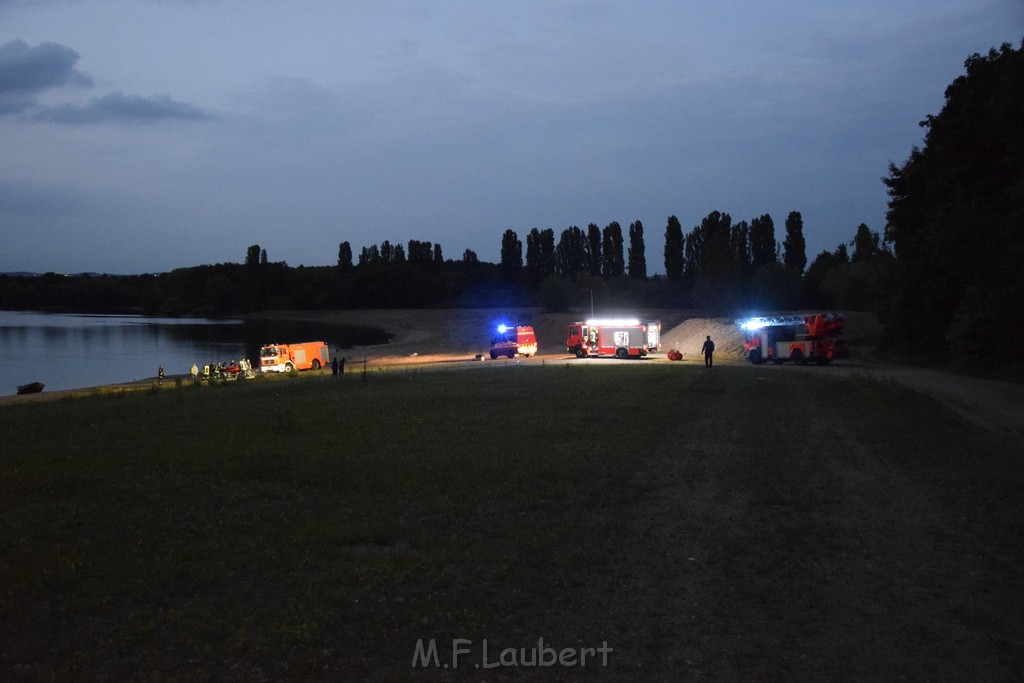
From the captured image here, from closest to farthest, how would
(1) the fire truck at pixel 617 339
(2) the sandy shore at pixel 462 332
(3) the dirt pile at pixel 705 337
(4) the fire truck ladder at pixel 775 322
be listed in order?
(4) the fire truck ladder at pixel 775 322 < (3) the dirt pile at pixel 705 337 < (2) the sandy shore at pixel 462 332 < (1) the fire truck at pixel 617 339

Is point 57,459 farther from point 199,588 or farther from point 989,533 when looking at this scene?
point 989,533

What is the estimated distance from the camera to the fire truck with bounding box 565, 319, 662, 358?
205 feet

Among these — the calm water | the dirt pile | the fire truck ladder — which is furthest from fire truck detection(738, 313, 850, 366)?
the calm water

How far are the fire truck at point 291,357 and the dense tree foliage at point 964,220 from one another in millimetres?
41001

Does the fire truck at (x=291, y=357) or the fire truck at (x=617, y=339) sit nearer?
the fire truck at (x=291, y=357)

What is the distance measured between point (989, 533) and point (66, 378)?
6777 cm

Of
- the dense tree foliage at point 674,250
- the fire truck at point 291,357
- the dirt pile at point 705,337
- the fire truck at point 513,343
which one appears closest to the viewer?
the fire truck at point 291,357

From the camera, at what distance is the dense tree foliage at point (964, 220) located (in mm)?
34656

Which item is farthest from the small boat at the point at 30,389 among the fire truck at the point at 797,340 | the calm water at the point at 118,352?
the fire truck at the point at 797,340

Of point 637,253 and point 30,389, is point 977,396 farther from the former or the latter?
point 637,253

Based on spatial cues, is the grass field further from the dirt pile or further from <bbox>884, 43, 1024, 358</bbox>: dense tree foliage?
the dirt pile

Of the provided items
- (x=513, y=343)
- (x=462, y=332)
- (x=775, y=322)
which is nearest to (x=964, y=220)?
(x=775, y=322)

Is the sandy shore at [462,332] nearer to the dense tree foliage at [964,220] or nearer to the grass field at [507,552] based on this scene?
the dense tree foliage at [964,220]

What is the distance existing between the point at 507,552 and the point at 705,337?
59.8 metres
